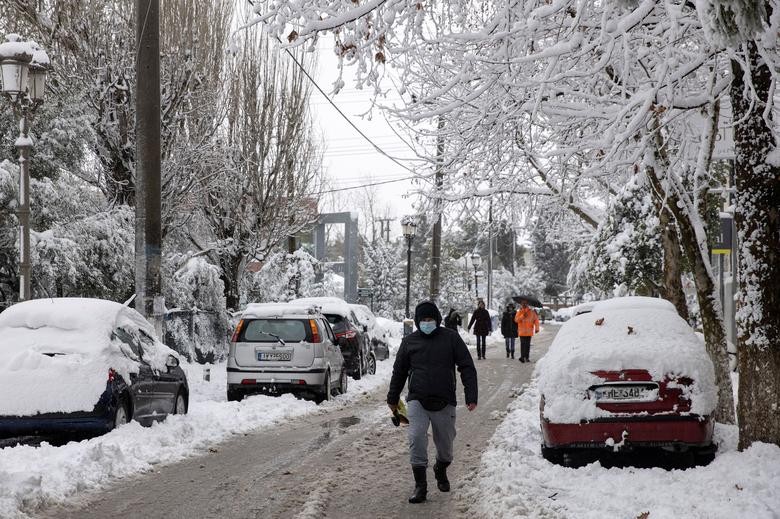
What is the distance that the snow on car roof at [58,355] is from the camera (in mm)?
8750

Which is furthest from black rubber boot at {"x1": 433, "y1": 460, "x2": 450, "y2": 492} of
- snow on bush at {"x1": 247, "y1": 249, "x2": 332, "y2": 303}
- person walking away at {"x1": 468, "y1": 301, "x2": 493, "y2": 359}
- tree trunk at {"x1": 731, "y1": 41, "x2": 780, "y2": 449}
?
snow on bush at {"x1": 247, "y1": 249, "x2": 332, "y2": 303}

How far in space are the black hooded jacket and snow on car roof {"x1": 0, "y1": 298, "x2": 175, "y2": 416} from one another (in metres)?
3.53

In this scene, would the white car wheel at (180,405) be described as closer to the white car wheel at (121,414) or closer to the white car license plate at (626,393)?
the white car wheel at (121,414)

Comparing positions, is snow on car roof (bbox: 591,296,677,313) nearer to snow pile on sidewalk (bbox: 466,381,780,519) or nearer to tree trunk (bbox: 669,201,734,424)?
tree trunk (bbox: 669,201,734,424)

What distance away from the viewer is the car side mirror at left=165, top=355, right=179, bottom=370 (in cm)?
1107

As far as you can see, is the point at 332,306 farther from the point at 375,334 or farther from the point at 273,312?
the point at 273,312

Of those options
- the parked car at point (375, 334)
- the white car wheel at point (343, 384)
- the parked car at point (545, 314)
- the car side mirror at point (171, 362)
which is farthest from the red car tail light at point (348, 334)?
the parked car at point (545, 314)

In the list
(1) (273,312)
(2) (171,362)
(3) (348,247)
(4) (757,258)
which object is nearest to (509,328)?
(3) (348,247)

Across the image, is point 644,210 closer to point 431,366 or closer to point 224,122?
point 224,122

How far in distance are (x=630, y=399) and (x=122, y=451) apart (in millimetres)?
5239

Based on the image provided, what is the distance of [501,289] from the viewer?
87.1m

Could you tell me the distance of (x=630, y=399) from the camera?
7789 mm

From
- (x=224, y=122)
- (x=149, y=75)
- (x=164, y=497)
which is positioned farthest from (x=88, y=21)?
(x=164, y=497)

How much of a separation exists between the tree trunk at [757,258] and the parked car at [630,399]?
0.60 m
